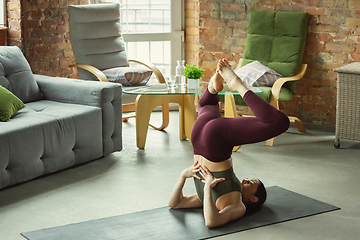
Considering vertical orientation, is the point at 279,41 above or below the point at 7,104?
above

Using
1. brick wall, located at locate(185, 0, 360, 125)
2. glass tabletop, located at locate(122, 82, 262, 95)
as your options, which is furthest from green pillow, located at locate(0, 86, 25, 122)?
brick wall, located at locate(185, 0, 360, 125)

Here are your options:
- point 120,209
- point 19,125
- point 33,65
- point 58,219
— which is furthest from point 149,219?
point 33,65

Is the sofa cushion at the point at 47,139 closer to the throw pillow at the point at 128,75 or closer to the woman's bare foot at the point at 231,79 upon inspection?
the throw pillow at the point at 128,75

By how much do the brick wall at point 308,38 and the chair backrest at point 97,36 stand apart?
87 cm

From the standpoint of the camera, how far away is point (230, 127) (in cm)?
223

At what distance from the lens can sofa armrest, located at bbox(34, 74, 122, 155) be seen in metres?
3.44

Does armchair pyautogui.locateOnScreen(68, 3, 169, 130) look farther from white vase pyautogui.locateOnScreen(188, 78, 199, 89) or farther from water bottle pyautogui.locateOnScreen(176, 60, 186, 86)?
white vase pyautogui.locateOnScreen(188, 78, 199, 89)

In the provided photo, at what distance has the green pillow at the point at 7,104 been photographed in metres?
3.03

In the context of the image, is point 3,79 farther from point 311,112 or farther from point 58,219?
point 311,112

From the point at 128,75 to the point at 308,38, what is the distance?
1711 millimetres

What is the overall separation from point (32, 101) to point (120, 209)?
143 centimetres

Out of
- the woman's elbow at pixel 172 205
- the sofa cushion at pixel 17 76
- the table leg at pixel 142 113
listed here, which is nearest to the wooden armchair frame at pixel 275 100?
the table leg at pixel 142 113

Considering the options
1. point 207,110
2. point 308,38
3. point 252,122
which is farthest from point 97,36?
point 252,122

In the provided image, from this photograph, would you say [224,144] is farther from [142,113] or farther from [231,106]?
[142,113]
